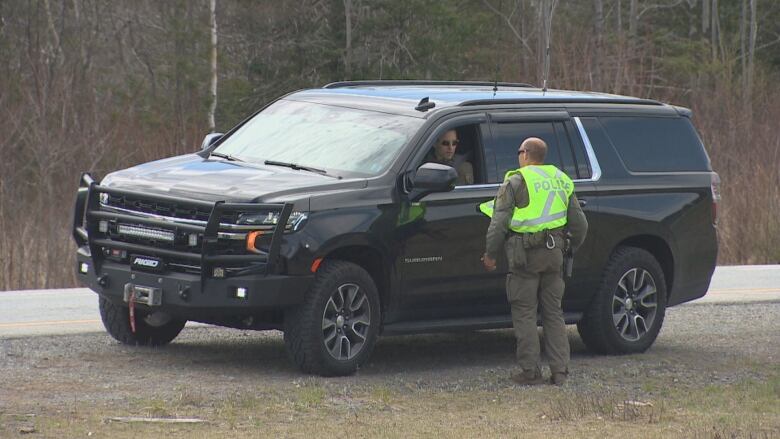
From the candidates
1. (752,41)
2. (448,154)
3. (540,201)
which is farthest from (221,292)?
(752,41)

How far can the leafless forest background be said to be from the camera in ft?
68.0

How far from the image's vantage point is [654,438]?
8000mm

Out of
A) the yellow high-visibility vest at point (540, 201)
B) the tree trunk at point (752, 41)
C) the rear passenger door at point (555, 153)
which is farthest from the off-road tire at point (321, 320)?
the tree trunk at point (752, 41)

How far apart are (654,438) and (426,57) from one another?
3164 cm

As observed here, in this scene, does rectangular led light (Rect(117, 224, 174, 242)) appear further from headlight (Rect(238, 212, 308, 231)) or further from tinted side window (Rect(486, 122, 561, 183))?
tinted side window (Rect(486, 122, 561, 183))

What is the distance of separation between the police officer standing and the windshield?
81 centimetres

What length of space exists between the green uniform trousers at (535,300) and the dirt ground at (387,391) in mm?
235

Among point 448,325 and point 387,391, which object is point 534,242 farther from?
point 387,391

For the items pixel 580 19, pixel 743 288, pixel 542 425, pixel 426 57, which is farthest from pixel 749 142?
pixel 580 19

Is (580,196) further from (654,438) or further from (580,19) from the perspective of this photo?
(580,19)

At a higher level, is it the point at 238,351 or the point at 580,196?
the point at 580,196

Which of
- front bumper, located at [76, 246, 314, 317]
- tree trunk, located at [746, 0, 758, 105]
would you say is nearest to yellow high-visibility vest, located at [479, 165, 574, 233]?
front bumper, located at [76, 246, 314, 317]

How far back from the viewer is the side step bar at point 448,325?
10125mm

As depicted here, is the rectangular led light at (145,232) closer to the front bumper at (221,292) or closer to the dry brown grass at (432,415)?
the front bumper at (221,292)
